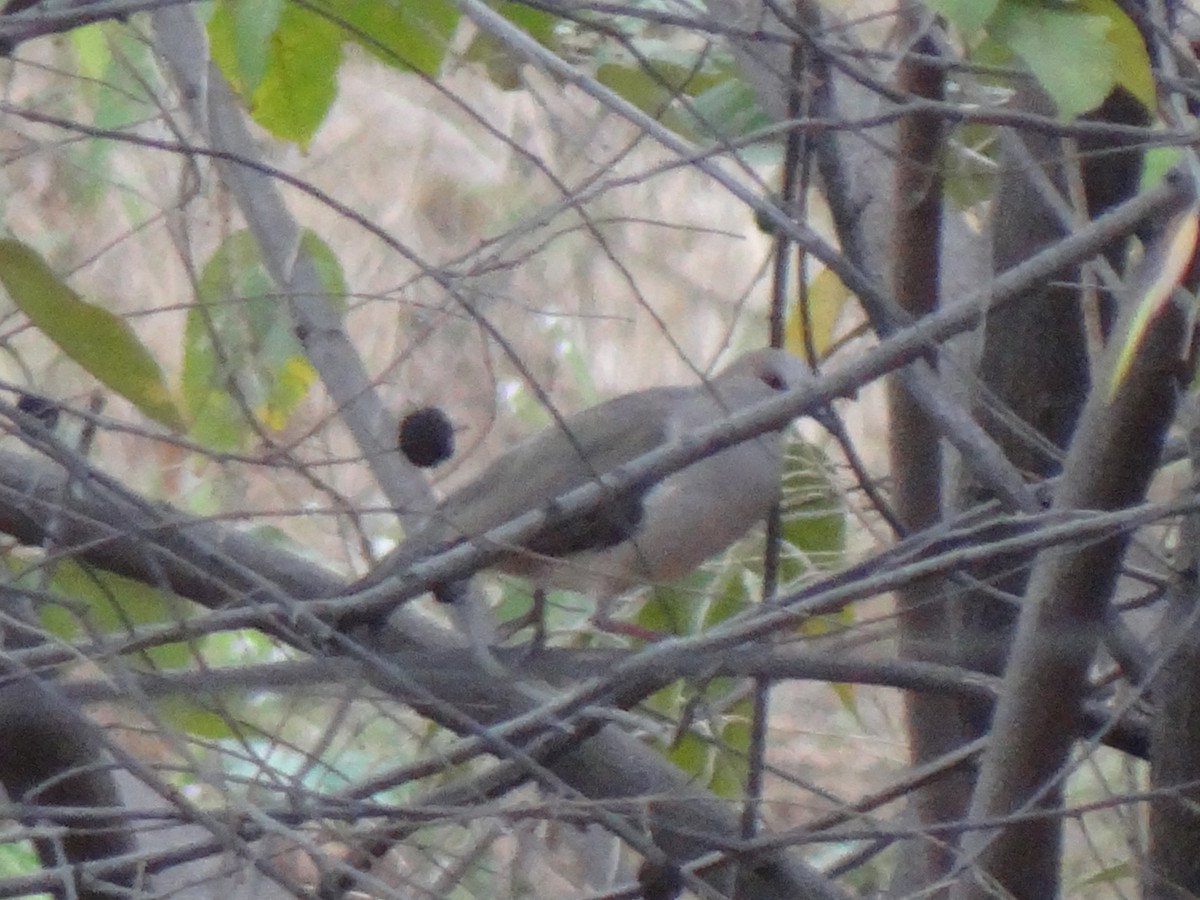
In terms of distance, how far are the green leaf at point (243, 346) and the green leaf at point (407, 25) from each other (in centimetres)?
48

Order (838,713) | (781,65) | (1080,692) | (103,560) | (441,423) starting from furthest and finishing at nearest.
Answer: (838,713) < (781,65) < (103,560) < (441,423) < (1080,692)

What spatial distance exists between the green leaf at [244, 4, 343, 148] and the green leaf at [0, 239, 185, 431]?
1.77 ft

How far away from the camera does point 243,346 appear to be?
2.95 metres

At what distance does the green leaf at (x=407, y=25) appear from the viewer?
2.28 meters

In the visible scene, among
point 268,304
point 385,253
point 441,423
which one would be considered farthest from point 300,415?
point 441,423

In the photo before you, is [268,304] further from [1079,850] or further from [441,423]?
[1079,850]

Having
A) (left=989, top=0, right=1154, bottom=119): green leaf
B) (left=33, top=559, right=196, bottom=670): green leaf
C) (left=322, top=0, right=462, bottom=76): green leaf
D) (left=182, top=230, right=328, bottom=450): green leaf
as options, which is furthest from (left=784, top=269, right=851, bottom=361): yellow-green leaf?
(left=989, top=0, right=1154, bottom=119): green leaf

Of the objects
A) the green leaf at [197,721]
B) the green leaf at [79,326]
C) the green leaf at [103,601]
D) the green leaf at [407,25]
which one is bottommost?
the green leaf at [197,721]

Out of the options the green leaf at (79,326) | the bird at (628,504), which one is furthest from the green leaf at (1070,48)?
the bird at (628,504)

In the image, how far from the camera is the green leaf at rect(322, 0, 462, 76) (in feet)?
7.47

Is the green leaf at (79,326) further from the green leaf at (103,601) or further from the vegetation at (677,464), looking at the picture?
the green leaf at (103,601)

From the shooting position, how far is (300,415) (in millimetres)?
5539

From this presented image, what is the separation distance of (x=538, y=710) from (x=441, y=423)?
422 mm

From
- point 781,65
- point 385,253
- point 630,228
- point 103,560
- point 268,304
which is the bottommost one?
point 103,560
